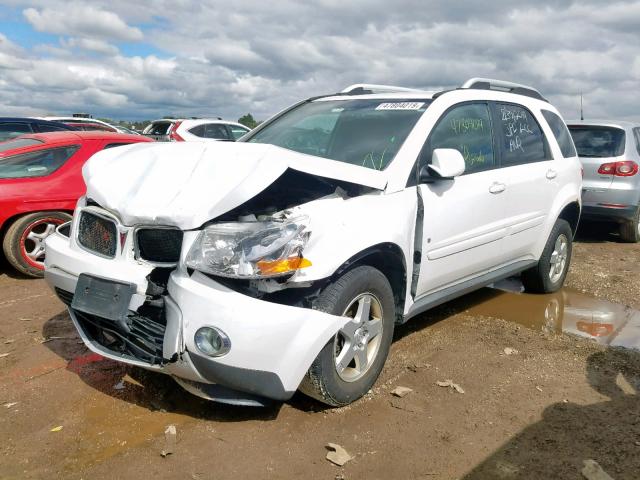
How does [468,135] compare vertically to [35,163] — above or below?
above

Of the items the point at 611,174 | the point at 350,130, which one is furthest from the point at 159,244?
the point at 611,174

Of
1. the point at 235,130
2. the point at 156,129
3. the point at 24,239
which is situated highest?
the point at 156,129

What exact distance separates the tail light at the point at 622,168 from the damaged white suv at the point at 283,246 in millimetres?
4398

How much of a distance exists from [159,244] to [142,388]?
1099 mm

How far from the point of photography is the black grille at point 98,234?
3.04m

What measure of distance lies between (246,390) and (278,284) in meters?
0.53

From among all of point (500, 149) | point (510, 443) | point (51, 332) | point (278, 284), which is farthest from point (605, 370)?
point (51, 332)

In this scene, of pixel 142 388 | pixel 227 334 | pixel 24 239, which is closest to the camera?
pixel 227 334

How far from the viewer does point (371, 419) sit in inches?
125

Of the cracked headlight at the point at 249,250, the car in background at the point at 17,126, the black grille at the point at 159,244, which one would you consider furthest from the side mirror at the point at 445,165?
the car in background at the point at 17,126

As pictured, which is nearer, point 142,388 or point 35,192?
point 142,388

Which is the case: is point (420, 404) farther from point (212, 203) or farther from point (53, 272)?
point (53, 272)

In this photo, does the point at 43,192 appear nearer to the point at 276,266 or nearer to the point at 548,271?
the point at 276,266

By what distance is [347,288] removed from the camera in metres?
2.94
